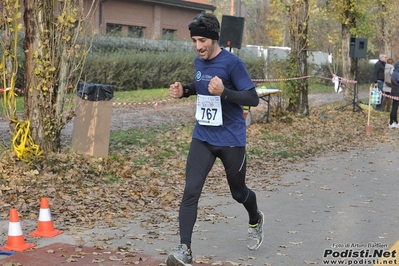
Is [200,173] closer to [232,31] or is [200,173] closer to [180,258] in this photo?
[180,258]

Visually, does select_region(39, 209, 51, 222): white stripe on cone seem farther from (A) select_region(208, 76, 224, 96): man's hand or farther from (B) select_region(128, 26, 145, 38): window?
(B) select_region(128, 26, 145, 38): window

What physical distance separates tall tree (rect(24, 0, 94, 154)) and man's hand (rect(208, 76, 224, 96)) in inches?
202

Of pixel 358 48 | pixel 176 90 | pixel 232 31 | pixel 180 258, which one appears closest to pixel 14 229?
pixel 180 258

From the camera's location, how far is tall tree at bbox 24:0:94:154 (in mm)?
10680

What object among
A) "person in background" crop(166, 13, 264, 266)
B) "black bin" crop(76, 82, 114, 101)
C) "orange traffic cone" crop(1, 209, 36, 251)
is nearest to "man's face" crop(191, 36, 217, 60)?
"person in background" crop(166, 13, 264, 266)

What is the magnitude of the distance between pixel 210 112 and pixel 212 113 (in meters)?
0.02

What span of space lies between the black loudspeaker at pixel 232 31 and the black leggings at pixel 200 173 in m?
12.9

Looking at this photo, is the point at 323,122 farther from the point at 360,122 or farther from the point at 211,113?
the point at 211,113

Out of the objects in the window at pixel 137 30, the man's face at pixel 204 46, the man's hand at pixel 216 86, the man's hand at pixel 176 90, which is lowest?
the man's hand at pixel 176 90

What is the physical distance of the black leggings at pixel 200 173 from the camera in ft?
20.4

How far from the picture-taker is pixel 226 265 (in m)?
6.54

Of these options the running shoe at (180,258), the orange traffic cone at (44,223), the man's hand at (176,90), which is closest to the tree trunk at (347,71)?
the orange traffic cone at (44,223)

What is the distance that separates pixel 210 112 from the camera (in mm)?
6383

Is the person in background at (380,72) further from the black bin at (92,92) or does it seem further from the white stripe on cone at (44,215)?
the white stripe on cone at (44,215)
